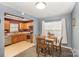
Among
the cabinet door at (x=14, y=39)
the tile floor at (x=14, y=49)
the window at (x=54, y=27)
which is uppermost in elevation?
the window at (x=54, y=27)

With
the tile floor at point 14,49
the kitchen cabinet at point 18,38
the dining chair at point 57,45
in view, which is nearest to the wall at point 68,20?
the dining chair at point 57,45

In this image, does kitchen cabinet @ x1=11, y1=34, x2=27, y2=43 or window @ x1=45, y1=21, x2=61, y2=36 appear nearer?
window @ x1=45, y1=21, x2=61, y2=36

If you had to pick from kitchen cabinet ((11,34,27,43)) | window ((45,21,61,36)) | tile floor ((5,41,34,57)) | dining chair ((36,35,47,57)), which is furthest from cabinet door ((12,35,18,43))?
window ((45,21,61,36))

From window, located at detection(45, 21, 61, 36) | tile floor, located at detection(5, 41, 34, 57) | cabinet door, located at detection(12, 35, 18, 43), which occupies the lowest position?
tile floor, located at detection(5, 41, 34, 57)

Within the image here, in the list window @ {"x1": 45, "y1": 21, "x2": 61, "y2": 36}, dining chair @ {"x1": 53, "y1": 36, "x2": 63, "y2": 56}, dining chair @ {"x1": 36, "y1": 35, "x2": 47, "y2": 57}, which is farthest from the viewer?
dining chair @ {"x1": 36, "y1": 35, "x2": 47, "y2": 57}

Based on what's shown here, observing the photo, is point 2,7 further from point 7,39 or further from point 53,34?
point 7,39

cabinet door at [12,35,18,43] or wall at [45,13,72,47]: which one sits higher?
wall at [45,13,72,47]

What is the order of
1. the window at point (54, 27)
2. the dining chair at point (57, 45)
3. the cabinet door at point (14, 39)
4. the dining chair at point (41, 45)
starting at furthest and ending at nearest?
the cabinet door at point (14, 39), the dining chair at point (41, 45), the dining chair at point (57, 45), the window at point (54, 27)

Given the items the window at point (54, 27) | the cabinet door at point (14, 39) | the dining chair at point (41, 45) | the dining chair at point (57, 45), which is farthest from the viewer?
the cabinet door at point (14, 39)

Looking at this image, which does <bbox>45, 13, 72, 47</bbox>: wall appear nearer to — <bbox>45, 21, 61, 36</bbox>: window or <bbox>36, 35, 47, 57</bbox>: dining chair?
<bbox>45, 21, 61, 36</bbox>: window

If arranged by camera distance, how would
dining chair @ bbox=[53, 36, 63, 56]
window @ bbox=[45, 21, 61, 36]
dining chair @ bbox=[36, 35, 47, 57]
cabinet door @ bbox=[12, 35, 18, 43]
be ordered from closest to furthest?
window @ bbox=[45, 21, 61, 36] → dining chair @ bbox=[53, 36, 63, 56] → dining chair @ bbox=[36, 35, 47, 57] → cabinet door @ bbox=[12, 35, 18, 43]

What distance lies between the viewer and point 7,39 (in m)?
3.85

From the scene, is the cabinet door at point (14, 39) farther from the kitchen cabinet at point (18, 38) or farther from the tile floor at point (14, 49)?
the tile floor at point (14, 49)

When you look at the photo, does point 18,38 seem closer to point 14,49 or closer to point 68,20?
point 14,49
